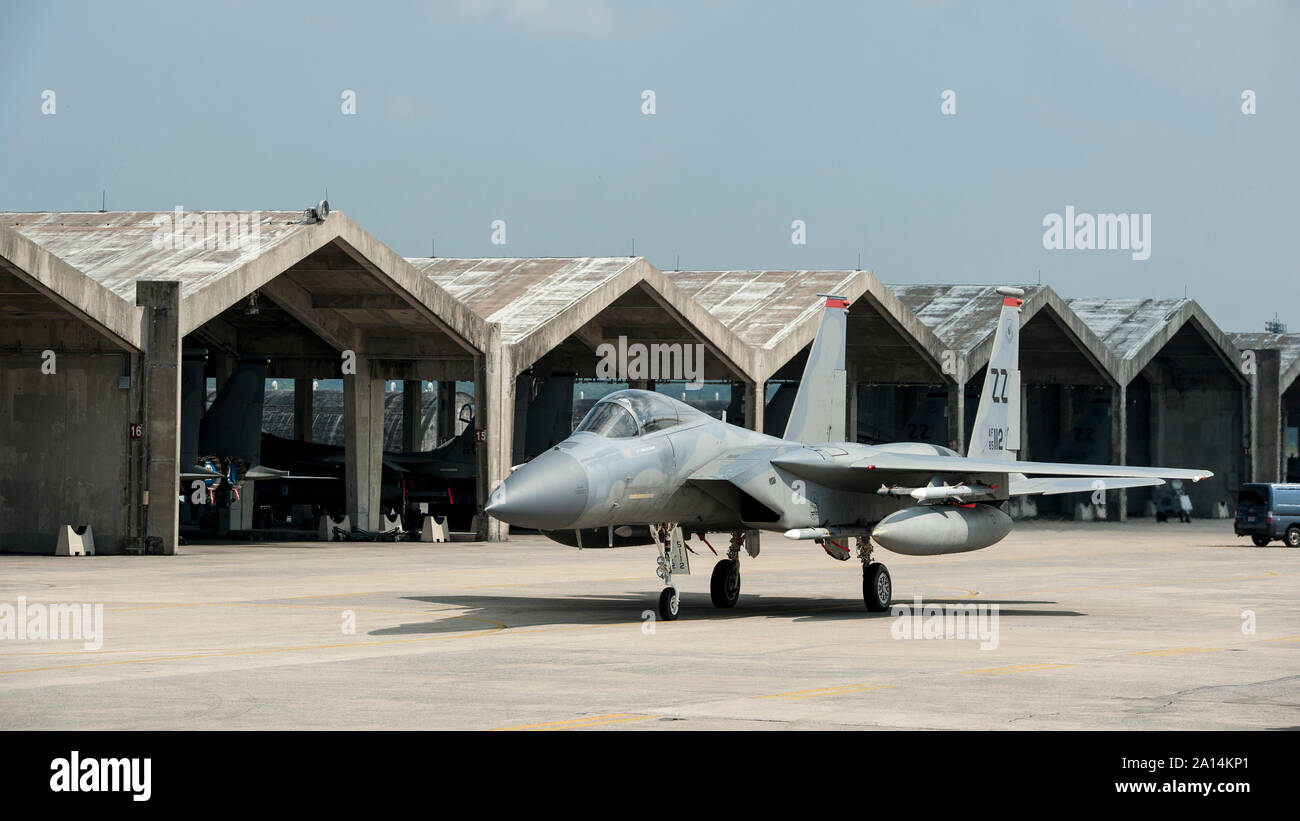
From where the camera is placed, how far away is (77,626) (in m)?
20.2

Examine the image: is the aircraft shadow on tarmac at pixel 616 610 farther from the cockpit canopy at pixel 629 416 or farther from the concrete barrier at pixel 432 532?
the concrete barrier at pixel 432 532

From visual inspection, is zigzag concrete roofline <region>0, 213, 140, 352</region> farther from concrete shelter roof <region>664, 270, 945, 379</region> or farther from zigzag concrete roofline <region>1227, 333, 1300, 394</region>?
zigzag concrete roofline <region>1227, 333, 1300, 394</region>

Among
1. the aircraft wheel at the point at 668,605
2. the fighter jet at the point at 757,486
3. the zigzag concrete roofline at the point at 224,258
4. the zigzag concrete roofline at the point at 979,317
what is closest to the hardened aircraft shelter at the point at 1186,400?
the zigzag concrete roofline at the point at 979,317

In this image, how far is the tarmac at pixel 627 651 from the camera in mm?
12711

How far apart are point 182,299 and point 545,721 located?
86.8 ft

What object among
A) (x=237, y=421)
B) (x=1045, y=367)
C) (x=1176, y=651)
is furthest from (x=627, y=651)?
(x=1045, y=367)

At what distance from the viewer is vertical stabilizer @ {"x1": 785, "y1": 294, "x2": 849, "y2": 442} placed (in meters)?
25.6

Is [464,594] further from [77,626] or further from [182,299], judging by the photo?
[182,299]

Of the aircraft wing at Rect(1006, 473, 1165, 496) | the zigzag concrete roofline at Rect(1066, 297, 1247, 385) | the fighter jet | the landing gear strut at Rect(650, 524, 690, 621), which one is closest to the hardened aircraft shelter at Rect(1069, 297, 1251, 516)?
the zigzag concrete roofline at Rect(1066, 297, 1247, 385)

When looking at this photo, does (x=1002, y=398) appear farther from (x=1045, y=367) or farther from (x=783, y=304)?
(x=1045, y=367)

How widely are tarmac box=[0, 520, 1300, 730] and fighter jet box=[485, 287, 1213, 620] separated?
1.21 metres

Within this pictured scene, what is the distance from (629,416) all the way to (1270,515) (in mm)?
34454

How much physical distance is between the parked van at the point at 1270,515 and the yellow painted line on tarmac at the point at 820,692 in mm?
38261
